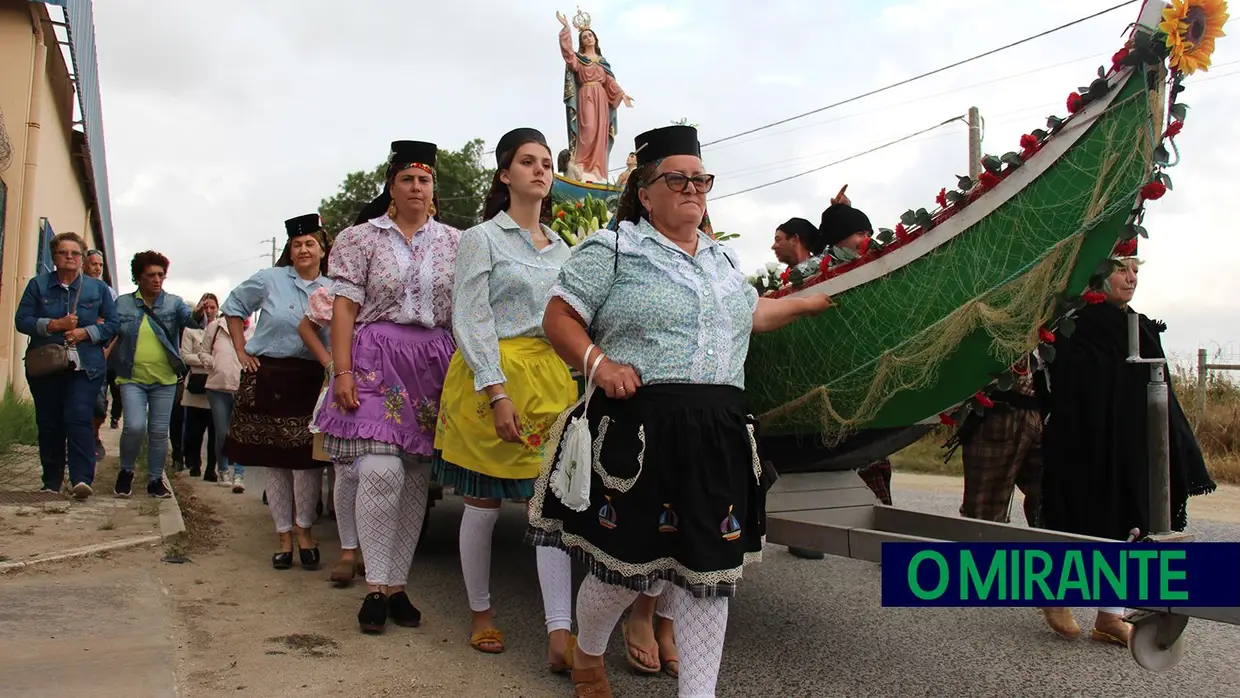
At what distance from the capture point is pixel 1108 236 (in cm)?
312

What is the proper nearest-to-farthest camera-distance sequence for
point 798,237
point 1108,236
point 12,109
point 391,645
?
point 1108,236
point 391,645
point 798,237
point 12,109

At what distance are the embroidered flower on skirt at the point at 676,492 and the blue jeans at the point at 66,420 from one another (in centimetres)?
486

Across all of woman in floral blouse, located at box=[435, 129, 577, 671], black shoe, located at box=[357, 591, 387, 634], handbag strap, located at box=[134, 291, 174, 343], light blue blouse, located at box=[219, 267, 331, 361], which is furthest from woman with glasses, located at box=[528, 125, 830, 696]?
handbag strap, located at box=[134, 291, 174, 343]

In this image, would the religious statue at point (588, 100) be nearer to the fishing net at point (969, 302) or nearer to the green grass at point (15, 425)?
the green grass at point (15, 425)

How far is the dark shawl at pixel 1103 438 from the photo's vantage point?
393 centimetres

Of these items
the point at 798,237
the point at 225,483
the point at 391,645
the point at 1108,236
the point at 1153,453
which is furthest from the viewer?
the point at 225,483

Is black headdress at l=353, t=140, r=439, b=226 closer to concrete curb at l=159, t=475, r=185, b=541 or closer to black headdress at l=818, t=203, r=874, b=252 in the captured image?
black headdress at l=818, t=203, r=874, b=252

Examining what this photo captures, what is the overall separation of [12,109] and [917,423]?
10.7 meters

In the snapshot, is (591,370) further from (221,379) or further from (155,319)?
(221,379)

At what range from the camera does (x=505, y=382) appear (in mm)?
3395

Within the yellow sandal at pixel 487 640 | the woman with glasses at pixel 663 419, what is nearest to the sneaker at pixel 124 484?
the yellow sandal at pixel 487 640

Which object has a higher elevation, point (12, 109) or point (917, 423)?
point (12, 109)

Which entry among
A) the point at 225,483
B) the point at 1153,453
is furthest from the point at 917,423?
the point at 225,483

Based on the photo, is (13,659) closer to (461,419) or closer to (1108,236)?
(461,419)
